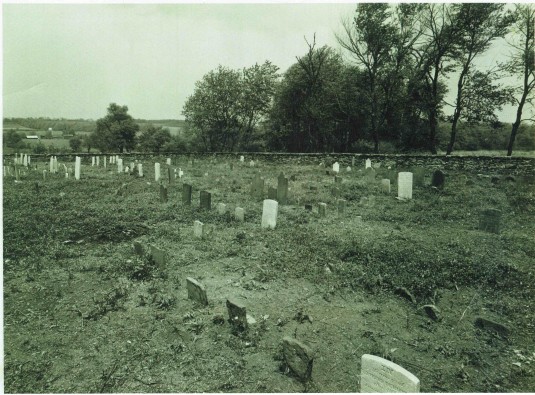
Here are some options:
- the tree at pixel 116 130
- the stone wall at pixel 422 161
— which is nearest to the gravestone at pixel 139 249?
the stone wall at pixel 422 161

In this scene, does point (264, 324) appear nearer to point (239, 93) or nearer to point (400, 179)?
point (400, 179)

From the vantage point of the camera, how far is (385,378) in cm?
305

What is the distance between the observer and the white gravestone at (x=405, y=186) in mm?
11986

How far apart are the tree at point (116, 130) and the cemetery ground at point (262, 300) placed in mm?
35450

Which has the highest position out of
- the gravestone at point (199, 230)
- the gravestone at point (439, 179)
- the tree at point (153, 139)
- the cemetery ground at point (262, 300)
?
the tree at point (153, 139)

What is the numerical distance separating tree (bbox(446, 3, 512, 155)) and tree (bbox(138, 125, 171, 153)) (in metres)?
33.4

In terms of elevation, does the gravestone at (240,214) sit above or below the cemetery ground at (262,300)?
above

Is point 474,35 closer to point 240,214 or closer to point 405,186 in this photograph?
point 405,186

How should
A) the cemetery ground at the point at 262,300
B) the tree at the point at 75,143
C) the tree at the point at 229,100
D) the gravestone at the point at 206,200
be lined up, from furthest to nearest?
the tree at the point at 75,143 → the tree at the point at 229,100 → the gravestone at the point at 206,200 → the cemetery ground at the point at 262,300

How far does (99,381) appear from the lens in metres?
3.52

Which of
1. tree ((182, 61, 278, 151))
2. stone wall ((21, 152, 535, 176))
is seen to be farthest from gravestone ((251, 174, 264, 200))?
tree ((182, 61, 278, 151))

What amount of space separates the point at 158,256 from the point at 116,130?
133 ft

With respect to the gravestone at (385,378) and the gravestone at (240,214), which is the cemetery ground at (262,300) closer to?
the gravestone at (240,214)

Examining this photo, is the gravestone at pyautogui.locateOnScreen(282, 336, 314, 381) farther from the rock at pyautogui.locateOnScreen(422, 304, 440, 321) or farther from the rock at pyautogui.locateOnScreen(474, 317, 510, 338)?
the rock at pyautogui.locateOnScreen(474, 317, 510, 338)
